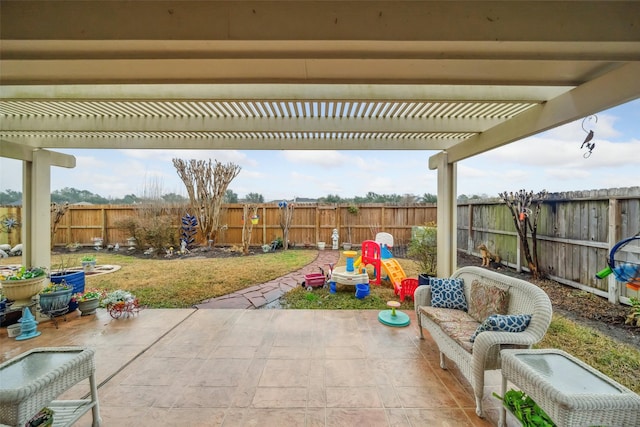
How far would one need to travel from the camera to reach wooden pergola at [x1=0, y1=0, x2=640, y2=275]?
151cm

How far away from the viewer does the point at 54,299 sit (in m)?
3.65

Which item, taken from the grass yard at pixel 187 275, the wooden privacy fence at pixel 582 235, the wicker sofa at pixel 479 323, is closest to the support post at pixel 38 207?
the grass yard at pixel 187 275

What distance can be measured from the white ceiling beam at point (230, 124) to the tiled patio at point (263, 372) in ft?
9.03

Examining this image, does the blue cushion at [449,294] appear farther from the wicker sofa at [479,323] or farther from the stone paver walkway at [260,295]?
the stone paver walkway at [260,295]

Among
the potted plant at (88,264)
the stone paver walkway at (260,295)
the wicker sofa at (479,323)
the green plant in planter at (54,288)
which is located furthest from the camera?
the potted plant at (88,264)

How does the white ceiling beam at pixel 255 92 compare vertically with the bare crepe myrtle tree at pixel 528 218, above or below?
above

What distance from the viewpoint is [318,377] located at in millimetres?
2500

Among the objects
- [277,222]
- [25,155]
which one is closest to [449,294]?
[25,155]

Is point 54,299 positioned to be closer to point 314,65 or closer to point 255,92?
point 255,92

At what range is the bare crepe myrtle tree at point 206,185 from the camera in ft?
29.9

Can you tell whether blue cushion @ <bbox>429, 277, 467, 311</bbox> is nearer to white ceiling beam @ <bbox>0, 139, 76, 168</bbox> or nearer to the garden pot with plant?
the garden pot with plant

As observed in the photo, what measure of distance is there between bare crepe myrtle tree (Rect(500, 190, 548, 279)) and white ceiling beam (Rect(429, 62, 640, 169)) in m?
2.74

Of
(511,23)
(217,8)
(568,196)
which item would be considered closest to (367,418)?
(511,23)

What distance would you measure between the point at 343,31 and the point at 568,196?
5523mm
